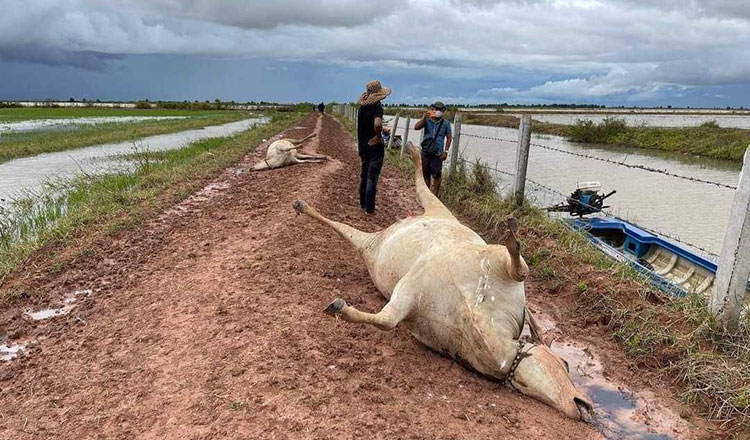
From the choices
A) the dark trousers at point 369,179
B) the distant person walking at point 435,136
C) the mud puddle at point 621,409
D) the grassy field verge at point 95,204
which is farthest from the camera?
the distant person walking at point 435,136

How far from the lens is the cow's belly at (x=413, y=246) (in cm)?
437

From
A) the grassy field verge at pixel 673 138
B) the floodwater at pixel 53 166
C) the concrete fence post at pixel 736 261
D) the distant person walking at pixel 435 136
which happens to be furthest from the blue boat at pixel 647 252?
the grassy field verge at pixel 673 138

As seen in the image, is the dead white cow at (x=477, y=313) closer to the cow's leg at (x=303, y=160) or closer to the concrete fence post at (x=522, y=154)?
Answer: the concrete fence post at (x=522, y=154)

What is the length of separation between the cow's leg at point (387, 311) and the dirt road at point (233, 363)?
1.39ft

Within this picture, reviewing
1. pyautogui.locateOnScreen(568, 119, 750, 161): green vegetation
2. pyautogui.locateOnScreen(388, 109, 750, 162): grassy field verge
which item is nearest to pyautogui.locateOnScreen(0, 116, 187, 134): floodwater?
pyautogui.locateOnScreen(388, 109, 750, 162): grassy field verge

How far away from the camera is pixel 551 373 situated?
3699 mm

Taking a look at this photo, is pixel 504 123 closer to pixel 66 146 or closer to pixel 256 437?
pixel 66 146

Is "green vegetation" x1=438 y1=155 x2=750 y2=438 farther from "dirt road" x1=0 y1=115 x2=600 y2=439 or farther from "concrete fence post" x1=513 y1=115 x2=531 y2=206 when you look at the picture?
"dirt road" x1=0 y1=115 x2=600 y2=439

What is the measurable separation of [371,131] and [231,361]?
511cm

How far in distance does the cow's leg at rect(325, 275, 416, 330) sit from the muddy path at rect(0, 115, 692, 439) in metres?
0.42

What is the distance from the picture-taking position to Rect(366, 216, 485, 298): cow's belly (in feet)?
14.3

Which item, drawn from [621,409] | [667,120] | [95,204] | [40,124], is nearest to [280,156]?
[95,204]

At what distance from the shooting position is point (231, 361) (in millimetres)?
4035

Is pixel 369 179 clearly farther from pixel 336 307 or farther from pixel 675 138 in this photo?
pixel 675 138
